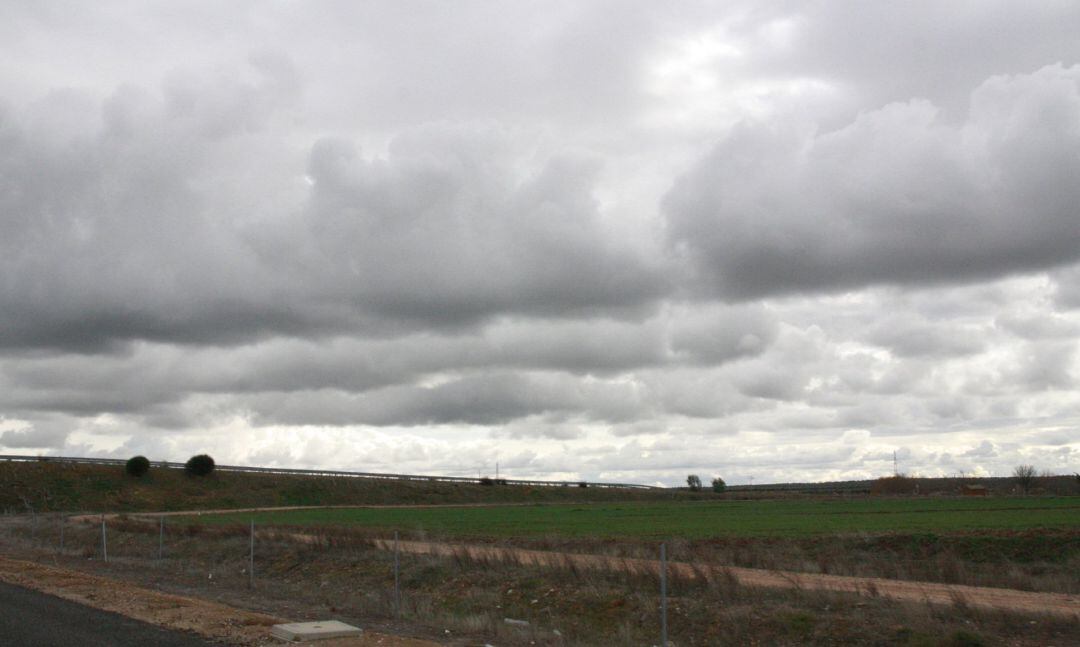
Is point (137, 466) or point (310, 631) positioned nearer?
point (310, 631)

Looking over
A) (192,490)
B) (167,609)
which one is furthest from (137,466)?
(167,609)

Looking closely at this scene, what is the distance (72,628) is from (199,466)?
112674 mm

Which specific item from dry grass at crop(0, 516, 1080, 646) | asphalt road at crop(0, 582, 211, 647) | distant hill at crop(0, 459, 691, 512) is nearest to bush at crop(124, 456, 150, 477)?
distant hill at crop(0, 459, 691, 512)

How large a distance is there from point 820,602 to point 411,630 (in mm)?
8933

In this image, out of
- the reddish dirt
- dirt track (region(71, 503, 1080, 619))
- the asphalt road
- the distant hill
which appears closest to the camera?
the asphalt road

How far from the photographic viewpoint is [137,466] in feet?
395

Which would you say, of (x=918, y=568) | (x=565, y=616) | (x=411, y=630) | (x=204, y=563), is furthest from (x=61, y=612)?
(x=918, y=568)

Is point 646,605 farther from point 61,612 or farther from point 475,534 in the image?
point 475,534

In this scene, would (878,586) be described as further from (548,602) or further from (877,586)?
(548,602)

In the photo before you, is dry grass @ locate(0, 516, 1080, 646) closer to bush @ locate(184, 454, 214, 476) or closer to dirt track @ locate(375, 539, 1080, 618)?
dirt track @ locate(375, 539, 1080, 618)

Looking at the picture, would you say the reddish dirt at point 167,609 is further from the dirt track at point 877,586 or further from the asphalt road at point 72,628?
the dirt track at point 877,586

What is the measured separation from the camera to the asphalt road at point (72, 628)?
18.2 meters

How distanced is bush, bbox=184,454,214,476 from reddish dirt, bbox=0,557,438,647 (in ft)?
314

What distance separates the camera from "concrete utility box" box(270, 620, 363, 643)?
18897mm
